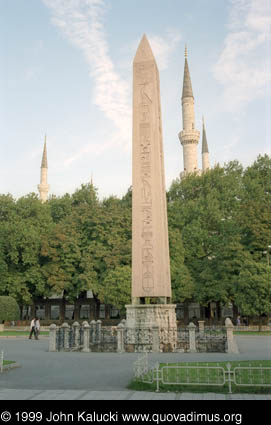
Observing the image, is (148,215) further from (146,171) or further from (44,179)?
(44,179)

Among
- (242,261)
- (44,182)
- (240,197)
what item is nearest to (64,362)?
(242,261)

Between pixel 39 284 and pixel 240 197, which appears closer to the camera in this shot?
pixel 39 284

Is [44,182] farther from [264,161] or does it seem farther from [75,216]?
[264,161]

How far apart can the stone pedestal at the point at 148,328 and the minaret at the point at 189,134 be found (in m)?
36.6

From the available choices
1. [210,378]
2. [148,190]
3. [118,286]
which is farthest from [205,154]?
[210,378]

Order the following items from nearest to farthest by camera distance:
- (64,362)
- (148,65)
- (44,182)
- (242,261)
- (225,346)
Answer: (64,362) → (225,346) → (148,65) → (242,261) → (44,182)

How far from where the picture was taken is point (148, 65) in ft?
59.7

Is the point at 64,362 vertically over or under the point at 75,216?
under

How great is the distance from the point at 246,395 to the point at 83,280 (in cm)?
2828

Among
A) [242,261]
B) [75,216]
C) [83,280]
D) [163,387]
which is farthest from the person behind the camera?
[75,216]

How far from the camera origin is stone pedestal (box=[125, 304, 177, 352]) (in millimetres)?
16016

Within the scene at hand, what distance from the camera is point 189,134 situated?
5178 cm

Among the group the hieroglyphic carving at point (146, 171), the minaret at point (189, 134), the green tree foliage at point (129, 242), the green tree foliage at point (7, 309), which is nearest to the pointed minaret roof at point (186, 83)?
the minaret at point (189, 134)

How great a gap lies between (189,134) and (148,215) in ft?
121
